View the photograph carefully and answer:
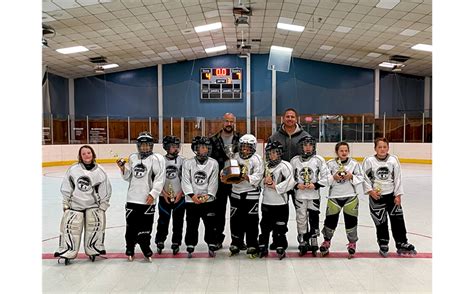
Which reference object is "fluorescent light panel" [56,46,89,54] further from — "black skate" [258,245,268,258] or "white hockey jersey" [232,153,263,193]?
"black skate" [258,245,268,258]

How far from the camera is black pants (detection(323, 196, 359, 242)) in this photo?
3.14 metres

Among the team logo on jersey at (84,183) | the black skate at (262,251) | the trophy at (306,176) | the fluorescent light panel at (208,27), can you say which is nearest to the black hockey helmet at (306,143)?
the trophy at (306,176)

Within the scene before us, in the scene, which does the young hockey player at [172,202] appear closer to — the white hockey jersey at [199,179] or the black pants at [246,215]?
the white hockey jersey at [199,179]

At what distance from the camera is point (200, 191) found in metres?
3.16

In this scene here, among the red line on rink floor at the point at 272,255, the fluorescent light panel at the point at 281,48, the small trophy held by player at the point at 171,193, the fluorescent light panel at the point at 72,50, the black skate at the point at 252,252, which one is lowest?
the red line on rink floor at the point at 272,255

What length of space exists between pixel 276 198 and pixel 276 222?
0.19 metres

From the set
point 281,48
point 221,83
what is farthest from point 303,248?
point 221,83

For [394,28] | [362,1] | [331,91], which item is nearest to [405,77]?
[331,91]

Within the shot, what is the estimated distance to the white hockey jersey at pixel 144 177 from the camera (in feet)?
10.0

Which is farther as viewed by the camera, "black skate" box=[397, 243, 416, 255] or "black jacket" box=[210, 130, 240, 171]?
"black jacket" box=[210, 130, 240, 171]

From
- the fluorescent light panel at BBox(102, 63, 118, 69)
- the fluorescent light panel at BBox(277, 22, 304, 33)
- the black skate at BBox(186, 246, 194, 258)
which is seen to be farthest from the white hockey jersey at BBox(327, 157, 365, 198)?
the fluorescent light panel at BBox(102, 63, 118, 69)

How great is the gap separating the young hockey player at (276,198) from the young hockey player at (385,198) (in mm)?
675

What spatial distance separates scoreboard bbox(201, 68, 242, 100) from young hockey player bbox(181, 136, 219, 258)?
461 inches
